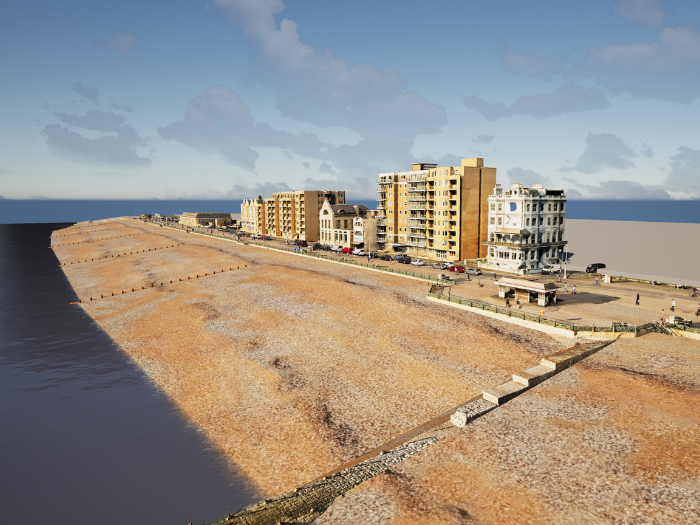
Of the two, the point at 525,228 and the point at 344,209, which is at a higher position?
the point at 344,209

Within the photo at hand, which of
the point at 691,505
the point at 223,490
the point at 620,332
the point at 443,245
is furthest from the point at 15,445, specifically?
the point at 443,245

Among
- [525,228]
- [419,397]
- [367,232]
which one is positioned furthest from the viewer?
[367,232]

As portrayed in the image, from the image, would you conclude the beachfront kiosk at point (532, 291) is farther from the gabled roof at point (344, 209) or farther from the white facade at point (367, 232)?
the gabled roof at point (344, 209)

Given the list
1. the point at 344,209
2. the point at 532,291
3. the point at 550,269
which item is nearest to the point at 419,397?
the point at 532,291

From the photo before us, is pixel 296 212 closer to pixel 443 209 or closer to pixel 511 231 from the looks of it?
pixel 443 209

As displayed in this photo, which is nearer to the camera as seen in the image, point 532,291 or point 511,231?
point 532,291

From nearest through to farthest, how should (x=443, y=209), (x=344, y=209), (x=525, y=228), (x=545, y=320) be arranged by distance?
(x=545, y=320) < (x=525, y=228) < (x=443, y=209) < (x=344, y=209)

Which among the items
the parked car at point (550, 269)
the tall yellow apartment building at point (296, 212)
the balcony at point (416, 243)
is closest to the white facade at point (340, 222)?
the tall yellow apartment building at point (296, 212)
